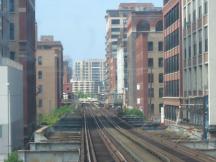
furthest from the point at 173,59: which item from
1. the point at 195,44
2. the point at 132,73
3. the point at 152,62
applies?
the point at 132,73

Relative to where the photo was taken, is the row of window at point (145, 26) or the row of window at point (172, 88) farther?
the row of window at point (145, 26)

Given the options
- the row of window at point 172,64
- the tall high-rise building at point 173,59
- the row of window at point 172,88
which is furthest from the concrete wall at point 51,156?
the row of window at point 172,64

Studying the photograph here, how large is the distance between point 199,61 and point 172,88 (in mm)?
23460

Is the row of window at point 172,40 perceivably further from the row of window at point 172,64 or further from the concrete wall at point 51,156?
the concrete wall at point 51,156

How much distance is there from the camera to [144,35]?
12662 centimetres

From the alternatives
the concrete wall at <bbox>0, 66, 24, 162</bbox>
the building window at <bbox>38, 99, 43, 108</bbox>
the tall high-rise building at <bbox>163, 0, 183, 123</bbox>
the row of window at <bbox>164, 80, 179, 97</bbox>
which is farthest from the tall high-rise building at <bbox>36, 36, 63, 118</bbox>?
the concrete wall at <bbox>0, 66, 24, 162</bbox>

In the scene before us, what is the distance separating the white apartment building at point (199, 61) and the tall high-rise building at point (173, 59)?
140 inches

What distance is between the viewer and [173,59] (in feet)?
293

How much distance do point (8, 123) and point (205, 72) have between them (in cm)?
2403

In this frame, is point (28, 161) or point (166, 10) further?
point (166, 10)

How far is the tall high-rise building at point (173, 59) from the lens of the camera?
8240cm

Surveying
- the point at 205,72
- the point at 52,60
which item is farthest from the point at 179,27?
the point at 52,60

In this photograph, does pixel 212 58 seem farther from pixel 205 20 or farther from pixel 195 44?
pixel 195 44

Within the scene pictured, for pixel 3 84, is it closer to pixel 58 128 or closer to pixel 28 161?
pixel 28 161
